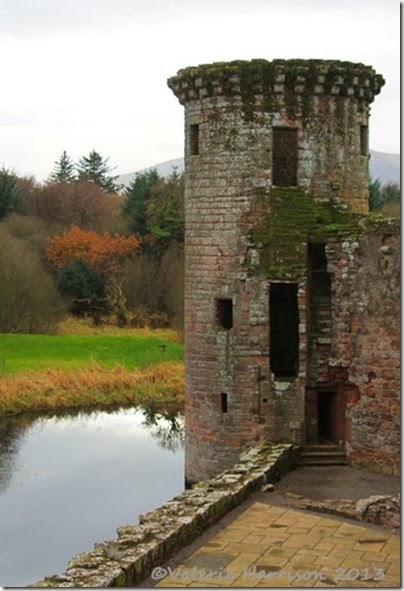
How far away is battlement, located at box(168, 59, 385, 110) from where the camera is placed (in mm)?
15000

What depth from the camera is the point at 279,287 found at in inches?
635

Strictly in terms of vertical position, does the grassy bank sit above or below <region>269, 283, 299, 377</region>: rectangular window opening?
below

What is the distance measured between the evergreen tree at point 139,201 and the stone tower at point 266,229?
26371 mm

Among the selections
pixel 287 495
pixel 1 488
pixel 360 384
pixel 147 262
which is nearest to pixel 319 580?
pixel 287 495

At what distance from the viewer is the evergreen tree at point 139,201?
42031 mm

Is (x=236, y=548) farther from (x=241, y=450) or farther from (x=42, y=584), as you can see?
(x=241, y=450)

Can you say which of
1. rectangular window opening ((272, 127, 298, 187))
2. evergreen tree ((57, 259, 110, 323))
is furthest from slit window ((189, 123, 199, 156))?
evergreen tree ((57, 259, 110, 323))

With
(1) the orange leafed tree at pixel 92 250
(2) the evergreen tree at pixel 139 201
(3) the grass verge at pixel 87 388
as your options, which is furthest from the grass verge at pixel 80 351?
(2) the evergreen tree at pixel 139 201

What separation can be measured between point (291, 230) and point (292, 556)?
6471 mm

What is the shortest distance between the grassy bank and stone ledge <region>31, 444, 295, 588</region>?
1321 cm

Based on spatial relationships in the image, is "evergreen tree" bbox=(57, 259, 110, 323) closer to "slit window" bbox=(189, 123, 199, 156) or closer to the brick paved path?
"slit window" bbox=(189, 123, 199, 156)

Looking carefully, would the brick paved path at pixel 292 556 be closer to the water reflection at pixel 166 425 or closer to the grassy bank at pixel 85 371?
the water reflection at pixel 166 425

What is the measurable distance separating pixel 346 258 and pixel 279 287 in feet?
5.59

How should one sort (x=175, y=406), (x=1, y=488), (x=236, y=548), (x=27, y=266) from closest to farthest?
(x=236, y=548), (x=1, y=488), (x=175, y=406), (x=27, y=266)
